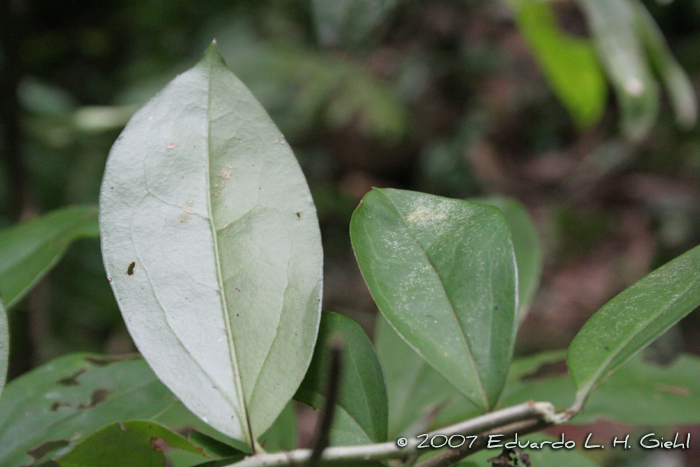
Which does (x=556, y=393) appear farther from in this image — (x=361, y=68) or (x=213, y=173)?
(x=361, y=68)

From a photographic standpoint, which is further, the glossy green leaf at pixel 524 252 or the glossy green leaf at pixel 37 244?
the glossy green leaf at pixel 524 252

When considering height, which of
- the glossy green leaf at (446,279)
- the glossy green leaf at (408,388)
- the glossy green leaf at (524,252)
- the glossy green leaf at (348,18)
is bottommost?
the glossy green leaf at (408,388)

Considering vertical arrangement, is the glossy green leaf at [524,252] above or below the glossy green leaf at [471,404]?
above

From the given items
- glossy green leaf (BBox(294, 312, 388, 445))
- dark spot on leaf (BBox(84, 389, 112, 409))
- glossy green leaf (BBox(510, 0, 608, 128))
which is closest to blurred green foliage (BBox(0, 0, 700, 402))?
glossy green leaf (BBox(510, 0, 608, 128))

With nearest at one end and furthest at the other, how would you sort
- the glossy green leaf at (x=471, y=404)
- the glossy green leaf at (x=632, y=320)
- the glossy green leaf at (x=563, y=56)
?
the glossy green leaf at (x=632, y=320)
the glossy green leaf at (x=471, y=404)
the glossy green leaf at (x=563, y=56)

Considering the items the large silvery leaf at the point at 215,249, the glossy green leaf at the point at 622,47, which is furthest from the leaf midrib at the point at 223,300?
the glossy green leaf at the point at 622,47

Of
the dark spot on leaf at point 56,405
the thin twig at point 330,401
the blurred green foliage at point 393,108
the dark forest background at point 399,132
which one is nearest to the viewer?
the thin twig at point 330,401

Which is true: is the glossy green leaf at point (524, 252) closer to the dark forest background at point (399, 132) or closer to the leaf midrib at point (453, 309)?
the leaf midrib at point (453, 309)

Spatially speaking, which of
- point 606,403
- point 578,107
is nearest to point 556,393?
point 606,403
